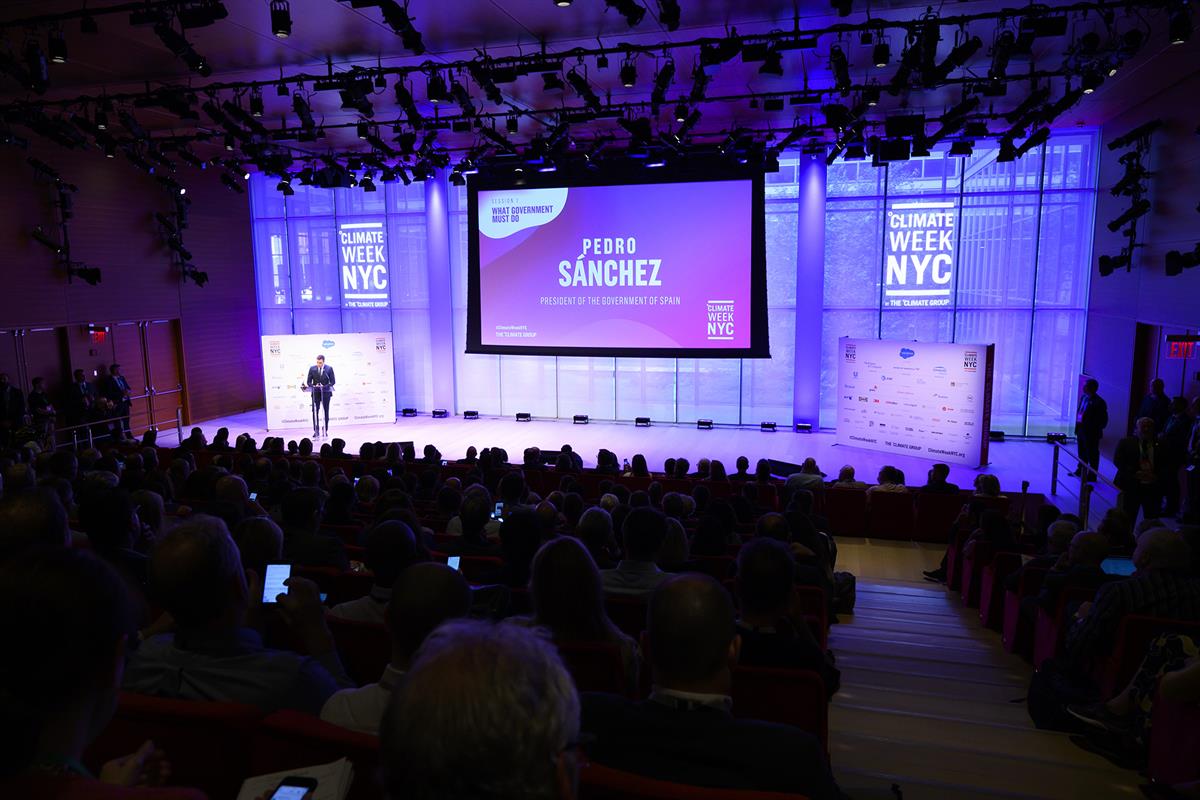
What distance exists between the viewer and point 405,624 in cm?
209

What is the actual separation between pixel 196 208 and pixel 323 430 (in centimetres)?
550

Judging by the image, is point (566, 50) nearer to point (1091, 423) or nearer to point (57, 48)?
point (57, 48)

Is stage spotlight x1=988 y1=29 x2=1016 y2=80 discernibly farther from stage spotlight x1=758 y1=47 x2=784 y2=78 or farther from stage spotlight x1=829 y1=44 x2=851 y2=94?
stage spotlight x1=758 y1=47 x2=784 y2=78

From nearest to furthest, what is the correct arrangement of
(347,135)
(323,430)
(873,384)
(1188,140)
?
1. (1188,140)
2. (873,384)
3. (347,135)
4. (323,430)

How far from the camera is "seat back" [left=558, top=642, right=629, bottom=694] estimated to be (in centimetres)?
255

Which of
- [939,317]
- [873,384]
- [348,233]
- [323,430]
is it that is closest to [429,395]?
Result: [323,430]

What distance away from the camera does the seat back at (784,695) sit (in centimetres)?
251

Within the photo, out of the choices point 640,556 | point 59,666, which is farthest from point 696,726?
point 640,556

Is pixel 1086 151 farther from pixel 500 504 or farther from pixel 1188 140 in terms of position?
pixel 500 504

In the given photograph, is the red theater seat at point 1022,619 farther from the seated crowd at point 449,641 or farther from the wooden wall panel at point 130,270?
the wooden wall panel at point 130,270

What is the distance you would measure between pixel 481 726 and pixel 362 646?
219cm

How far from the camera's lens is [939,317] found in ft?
48.0

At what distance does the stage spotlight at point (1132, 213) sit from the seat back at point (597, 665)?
12142mm

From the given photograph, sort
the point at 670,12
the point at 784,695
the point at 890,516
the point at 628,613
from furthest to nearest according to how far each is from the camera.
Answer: the point at 890,516 < the point at 670,12 < the point at 628,613 < the point at 784,695
